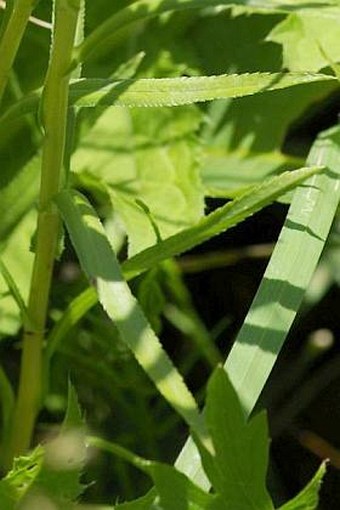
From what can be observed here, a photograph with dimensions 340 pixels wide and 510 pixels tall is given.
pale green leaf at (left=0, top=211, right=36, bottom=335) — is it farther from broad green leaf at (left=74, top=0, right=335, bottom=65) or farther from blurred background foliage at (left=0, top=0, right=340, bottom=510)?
broad green leaf at (left=74, top=0, right=335, bottom=65)

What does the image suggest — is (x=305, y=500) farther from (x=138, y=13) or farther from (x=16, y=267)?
(x=16, y=267)

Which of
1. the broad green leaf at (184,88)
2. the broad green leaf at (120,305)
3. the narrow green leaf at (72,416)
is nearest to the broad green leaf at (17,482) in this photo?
the narrow green leaf at (72,416)

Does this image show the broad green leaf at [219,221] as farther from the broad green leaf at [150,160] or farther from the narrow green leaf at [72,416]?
the broad green leaf at [150,160]

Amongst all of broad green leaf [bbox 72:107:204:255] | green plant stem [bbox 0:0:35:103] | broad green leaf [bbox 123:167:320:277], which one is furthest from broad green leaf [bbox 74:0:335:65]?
broad green leaf [bbox 72:107:204:255]

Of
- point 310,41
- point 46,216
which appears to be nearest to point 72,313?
point 46,216

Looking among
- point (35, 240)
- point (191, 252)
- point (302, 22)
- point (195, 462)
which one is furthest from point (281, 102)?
point (195, 462)

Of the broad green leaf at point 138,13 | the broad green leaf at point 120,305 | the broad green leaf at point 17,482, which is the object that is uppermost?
the broad green leaf at point 138,13

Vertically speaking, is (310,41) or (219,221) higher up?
(310,41)

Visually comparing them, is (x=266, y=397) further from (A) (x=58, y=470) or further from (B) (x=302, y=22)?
(A) (x=58, y=470)
